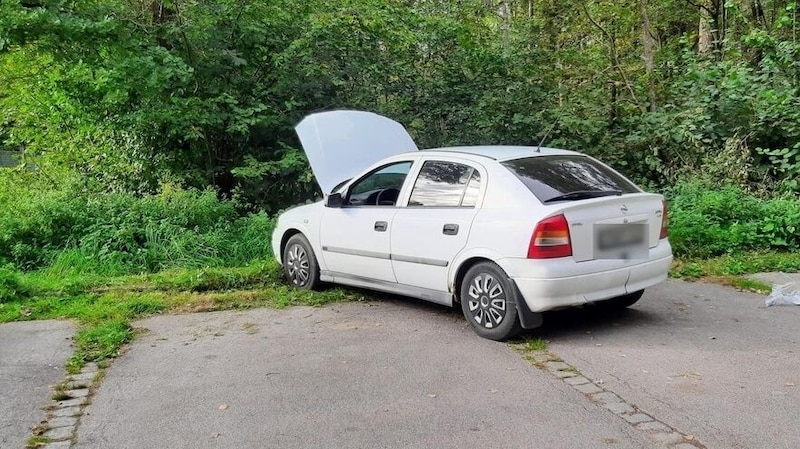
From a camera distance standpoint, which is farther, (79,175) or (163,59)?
(79,175)

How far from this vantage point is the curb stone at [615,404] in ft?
12.1

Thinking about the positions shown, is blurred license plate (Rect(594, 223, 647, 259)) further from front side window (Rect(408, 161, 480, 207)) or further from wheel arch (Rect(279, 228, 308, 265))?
wheel arch (Rect(279, 228, 308, 265))

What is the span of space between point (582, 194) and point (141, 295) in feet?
15.6

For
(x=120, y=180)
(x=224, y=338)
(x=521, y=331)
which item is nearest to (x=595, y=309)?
(x=521, y=331)

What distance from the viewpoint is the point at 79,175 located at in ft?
36.6

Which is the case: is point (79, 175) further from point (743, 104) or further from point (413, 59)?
point (743, 104)

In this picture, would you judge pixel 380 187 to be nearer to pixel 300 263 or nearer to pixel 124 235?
pixel 300 263

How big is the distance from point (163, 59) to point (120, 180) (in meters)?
2.42

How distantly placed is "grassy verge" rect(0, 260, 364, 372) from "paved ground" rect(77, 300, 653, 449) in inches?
25.0

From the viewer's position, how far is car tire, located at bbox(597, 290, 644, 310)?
629 cm

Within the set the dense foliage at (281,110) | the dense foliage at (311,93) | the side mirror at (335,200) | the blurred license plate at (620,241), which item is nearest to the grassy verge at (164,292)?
the dense foliage at (281,110)

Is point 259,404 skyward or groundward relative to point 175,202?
groundward

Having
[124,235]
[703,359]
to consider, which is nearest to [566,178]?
[703,359]

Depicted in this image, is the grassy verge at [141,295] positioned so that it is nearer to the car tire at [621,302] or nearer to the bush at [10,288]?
the bush at [10,288]
